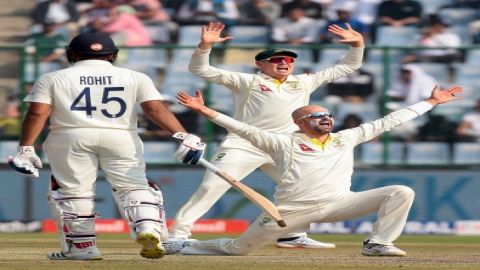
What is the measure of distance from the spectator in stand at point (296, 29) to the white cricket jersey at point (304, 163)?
27.4 ft

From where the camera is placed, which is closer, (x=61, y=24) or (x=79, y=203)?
(x=79, y=203)

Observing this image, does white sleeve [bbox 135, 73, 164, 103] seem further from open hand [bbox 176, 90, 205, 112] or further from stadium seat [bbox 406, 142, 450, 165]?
stadium seat [bbox 406, 142, 450, 165]

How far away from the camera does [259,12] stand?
713 inches

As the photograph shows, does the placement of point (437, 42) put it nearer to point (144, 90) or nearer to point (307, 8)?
point (307, 8)

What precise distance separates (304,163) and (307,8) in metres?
9.05

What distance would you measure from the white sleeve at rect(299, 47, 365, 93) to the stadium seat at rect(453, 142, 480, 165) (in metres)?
5.32

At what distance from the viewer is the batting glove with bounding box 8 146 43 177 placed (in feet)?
28.0

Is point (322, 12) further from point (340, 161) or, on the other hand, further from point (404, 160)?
point (340, 161)

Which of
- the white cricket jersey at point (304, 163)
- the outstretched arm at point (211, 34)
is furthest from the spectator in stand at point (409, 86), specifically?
the white cricket jersey at point (304, 163)

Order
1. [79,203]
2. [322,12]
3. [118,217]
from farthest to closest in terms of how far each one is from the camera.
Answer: [322,12] → [118,217] → [79,203]

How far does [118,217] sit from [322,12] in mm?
4253

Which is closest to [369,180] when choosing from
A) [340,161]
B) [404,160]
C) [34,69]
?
[404,160]

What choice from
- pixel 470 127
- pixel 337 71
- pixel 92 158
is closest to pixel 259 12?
pixel 470 127

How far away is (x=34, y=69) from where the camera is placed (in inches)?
648
